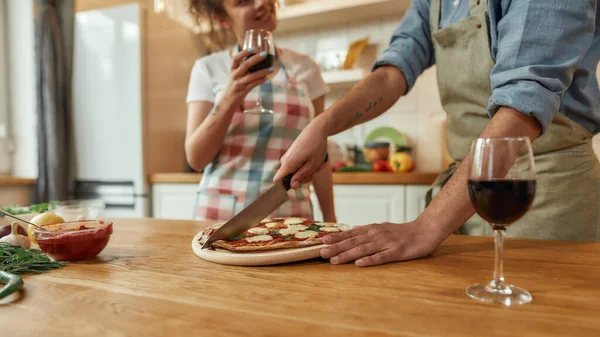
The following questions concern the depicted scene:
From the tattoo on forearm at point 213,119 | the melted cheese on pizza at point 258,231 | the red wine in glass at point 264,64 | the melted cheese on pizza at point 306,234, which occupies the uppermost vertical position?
the red wine in glass at point 264,64

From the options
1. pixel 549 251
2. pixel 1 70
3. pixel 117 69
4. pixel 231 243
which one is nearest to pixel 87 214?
pixel 231 243

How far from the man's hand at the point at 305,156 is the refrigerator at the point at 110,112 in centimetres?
191

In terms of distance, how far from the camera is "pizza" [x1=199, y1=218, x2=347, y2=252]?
754mm

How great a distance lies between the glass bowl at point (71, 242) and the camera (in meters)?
0.76

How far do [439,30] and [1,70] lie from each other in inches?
113

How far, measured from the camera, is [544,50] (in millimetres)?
788

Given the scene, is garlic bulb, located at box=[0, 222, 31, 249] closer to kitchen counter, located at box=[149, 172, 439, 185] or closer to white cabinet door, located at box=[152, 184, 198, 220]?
kitchen counter, located at box=[149, 172, 439, 185]

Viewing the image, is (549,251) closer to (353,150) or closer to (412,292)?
(412,292)

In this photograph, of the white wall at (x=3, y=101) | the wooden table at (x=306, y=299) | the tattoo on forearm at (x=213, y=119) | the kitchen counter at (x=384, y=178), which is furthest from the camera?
the white wall at (x=3, y=101)

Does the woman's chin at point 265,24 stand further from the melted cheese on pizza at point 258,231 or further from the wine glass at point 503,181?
the wine glass at point 503,181

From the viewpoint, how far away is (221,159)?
1551mm

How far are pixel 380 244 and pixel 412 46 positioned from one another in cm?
74

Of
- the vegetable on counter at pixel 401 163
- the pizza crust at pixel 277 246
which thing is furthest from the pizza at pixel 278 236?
the vegetable on counter at pixel 401 163

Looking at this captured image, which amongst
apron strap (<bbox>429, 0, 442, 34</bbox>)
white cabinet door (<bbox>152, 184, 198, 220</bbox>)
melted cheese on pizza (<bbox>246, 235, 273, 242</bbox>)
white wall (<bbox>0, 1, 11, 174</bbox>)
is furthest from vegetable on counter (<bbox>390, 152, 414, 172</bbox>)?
white wall (<bbox>0, 1, 11, 174</bbox>)
